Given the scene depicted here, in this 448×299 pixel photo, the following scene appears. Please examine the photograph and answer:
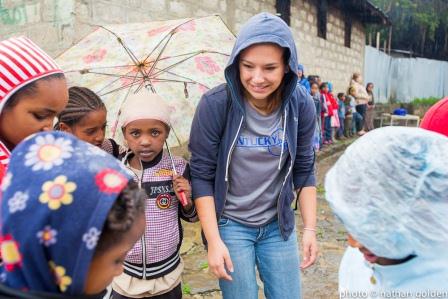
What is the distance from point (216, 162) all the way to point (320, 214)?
3767 millimetres

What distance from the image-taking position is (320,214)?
5.23m

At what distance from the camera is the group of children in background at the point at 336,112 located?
29.0 ft

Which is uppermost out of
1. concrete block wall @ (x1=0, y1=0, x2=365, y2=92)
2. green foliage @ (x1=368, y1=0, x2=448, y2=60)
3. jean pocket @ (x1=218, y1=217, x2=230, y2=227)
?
green foliage @ (x1=368, y1=0, x2=448, y2=60)

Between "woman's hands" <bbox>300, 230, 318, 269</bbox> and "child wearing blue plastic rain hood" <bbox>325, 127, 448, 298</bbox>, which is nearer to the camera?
"child wearing blue plastic rain hood" <bbox>325, 127, 448, 298</bbox>

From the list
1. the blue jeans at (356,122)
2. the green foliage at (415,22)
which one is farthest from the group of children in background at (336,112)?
the green foliage at (415,22)

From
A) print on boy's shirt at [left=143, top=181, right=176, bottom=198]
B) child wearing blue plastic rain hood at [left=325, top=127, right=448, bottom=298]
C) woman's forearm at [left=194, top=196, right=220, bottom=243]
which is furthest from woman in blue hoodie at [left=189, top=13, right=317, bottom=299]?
child wearing blue plastic rain hood at [left=325, top=127, right=448, bottom=298]

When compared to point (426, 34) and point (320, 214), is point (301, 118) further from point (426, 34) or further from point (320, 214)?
point (426, 34)

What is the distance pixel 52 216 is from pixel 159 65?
1.31m

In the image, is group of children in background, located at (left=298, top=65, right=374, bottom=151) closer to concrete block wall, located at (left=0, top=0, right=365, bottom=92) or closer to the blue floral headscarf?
concrete block wall, located at (left=0, top=0, right=365, bottom=92)

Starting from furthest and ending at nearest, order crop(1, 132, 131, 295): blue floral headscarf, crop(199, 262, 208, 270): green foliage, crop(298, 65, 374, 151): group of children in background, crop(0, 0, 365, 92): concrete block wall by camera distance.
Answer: crop(298, 65, 374, 151): group of children in background < crop(0, 0, 365, 92): concrete block wall < crop(199, 262, 208, 270): green foliage < crop(1, 132, 131, 295): blue floral headscarf

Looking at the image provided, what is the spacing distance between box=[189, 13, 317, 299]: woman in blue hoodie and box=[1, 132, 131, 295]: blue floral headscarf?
2.89ft

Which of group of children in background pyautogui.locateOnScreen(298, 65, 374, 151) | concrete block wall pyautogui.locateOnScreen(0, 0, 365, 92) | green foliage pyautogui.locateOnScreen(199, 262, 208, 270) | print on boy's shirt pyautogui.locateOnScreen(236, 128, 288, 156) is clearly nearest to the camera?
print on boy's shirt pyautogui.locateOnScreen(236, 128, 288, 156)

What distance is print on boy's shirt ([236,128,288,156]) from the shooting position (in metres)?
1.74

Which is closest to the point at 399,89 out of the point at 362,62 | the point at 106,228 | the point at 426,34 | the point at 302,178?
the point at 362,62
